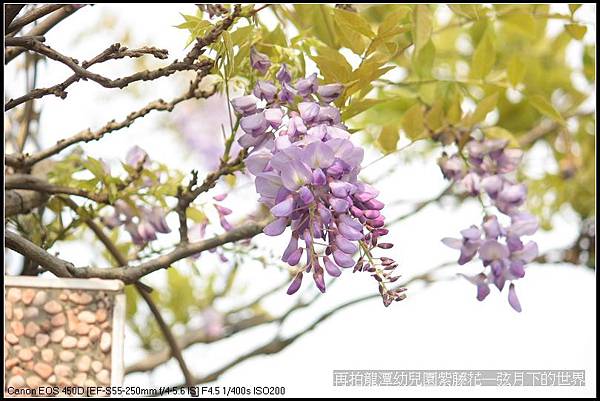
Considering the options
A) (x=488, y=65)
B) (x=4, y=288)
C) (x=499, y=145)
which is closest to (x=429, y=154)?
(x=488, y=65)

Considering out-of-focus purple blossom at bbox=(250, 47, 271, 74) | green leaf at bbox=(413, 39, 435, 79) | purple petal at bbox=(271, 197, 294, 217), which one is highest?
green leaf at bbox=(413, 39, 435, 79)

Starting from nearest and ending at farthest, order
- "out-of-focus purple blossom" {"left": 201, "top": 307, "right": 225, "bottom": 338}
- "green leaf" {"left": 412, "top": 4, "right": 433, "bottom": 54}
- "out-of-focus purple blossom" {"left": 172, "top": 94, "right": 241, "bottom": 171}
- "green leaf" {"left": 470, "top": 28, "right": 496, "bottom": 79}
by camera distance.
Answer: "green leaf" {"left": 412, "top": 4, "right": 433, "bottom": 54} < "green leaf" {"left": 470, "top": 28, "right": 496, "bottom": 79} < "out-of-focus purple blossom" {"left": 201, "top": 307, "right": 225, "bottom": 338} < "out-of-focus purple blossom" {"left": 172, "top": 94, "right": 241, "bottom": 171}

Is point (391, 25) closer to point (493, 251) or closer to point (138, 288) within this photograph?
point (493, 251)

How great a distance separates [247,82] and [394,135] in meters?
0.16

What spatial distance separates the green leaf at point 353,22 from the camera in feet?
2.07

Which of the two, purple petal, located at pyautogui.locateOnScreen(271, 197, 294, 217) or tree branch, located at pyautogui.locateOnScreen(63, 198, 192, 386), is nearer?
purple petal, located at pyautogui.locateOnScreen(271, 197, 294, 217)

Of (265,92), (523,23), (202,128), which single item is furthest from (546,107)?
(202,128)

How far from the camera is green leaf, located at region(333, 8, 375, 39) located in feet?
2.07

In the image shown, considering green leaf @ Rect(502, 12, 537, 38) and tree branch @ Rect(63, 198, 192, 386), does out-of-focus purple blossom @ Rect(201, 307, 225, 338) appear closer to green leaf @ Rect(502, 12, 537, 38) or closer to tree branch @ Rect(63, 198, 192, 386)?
tree branch @ Rect(63, 198, 192, 386)

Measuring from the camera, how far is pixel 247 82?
700 mm

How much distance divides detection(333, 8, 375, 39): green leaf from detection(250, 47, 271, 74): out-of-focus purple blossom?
60 mm

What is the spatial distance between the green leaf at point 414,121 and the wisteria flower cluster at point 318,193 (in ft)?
0.74

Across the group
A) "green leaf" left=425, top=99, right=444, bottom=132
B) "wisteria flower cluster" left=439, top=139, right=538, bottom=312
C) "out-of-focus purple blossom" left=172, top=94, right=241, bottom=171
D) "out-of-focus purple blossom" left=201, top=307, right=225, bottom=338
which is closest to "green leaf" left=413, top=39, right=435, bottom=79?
"green leaf" left=425, top=99, right=444, bottom=132

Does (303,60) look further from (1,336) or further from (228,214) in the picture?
(1,336)
